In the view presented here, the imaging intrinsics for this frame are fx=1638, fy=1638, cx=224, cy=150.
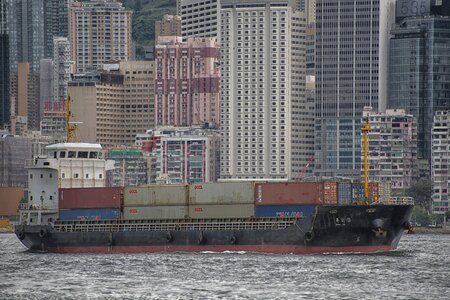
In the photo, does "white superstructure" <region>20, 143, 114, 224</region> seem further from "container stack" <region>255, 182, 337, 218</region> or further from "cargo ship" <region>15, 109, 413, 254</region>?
"container stack" <region>255, 182, 337, 218</region>

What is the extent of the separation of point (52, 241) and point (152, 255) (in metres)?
9.72

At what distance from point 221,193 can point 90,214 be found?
34.0 ft

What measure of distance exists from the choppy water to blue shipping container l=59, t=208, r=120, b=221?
3527 millimetres

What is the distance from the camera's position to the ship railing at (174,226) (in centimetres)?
11194

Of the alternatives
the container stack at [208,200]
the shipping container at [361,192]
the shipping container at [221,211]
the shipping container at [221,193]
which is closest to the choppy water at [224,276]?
the shipping container at [221,211]

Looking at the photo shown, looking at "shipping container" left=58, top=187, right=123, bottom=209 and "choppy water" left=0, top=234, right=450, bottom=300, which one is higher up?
"shipping container" left=58, top=187, right=123, bottom=209

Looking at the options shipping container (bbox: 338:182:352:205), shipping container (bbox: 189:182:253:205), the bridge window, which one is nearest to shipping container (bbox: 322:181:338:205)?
shipping container (bbox: 338:182:352:205)

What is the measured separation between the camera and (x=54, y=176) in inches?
4803

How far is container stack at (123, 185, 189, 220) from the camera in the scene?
115500 mm

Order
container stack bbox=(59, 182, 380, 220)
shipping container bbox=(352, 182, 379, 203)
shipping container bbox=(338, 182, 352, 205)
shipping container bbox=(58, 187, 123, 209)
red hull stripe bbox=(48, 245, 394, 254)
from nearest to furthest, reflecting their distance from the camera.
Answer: red hull stripe bbox=(48, 245, 394, 254)
container stack bbox=(59, 182, 380, 220)
shipping container bbox=(338, 182, 352, 205)
shipping container bbox=(352, 182, 379, 203)
shipping container bbox=(58, 187, 123, 209)

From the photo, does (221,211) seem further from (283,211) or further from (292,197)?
(292,197)

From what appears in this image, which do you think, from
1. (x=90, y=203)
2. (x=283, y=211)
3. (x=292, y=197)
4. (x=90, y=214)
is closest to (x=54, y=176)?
(x=90, y=203)

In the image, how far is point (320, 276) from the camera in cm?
9231

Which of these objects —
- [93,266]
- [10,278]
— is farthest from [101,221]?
[10,278]
